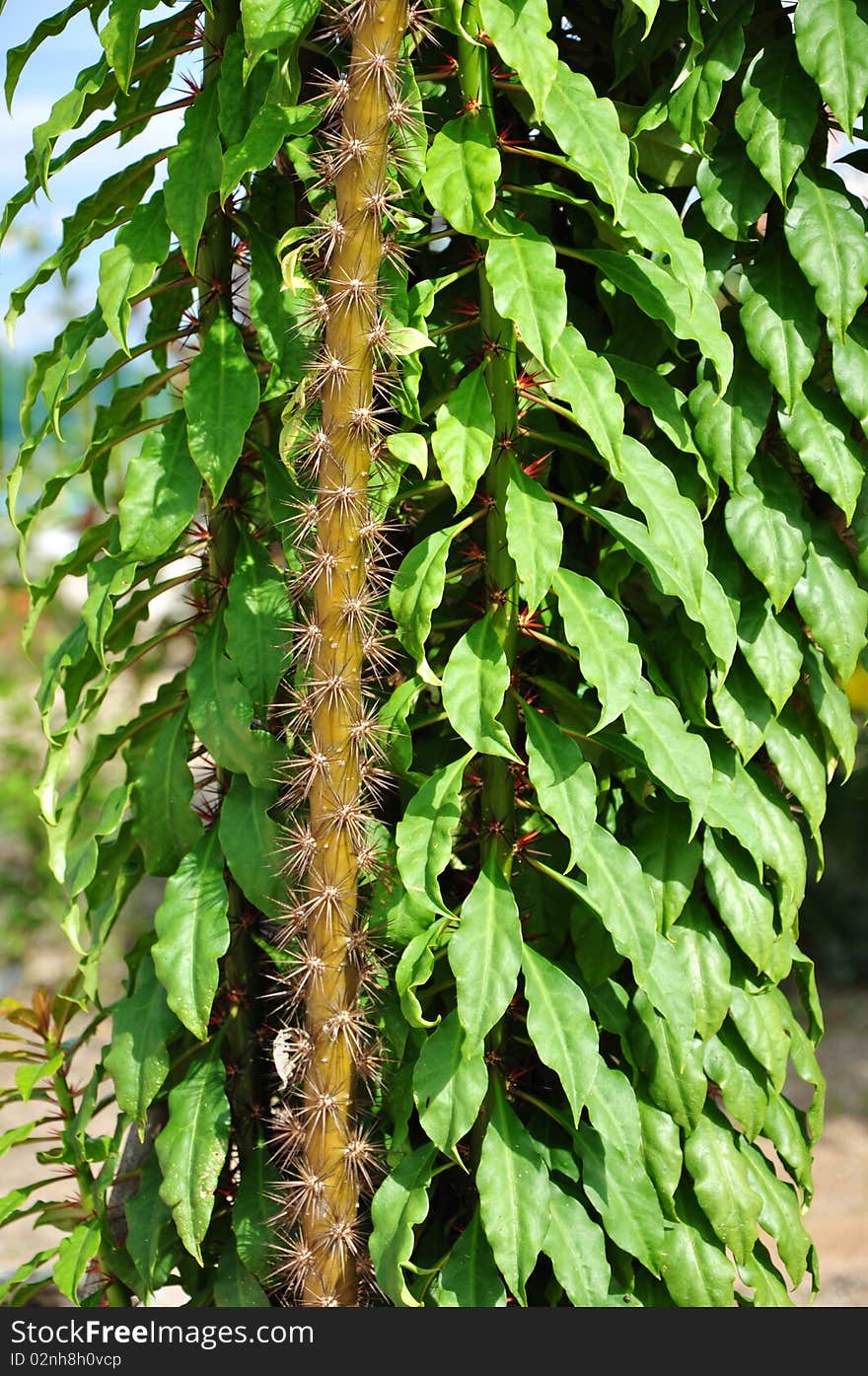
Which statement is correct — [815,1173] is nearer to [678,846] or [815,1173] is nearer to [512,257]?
[678,846]

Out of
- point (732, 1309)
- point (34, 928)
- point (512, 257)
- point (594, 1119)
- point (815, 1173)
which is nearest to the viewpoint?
point (512, 257)

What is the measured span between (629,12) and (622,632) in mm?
728

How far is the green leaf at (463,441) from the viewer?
1368 mm

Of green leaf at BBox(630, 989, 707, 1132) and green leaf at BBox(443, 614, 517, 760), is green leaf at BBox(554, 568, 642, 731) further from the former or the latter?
green leaf at BBox(630, 989, 707, 1132)

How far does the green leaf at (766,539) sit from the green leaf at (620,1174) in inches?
24.4

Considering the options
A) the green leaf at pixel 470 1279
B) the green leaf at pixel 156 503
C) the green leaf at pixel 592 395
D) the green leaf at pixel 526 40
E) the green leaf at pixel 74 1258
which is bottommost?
the green leaf at pixel 74 1258

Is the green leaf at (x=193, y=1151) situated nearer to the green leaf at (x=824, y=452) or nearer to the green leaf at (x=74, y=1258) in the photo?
the green leaf at (x=74, y=1258)

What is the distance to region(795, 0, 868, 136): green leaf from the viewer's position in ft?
4.87

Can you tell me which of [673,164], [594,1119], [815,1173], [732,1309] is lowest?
[815,1173]

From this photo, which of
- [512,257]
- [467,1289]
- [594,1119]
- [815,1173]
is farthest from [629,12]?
[815,1173]

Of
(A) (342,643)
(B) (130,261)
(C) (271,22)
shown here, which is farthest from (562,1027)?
(C) (271,22)


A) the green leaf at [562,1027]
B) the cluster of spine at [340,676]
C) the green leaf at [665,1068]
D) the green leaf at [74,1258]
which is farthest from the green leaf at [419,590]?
the green leaf at [74,1258]

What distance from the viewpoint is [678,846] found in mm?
1600

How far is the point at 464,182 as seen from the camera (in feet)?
4.37
